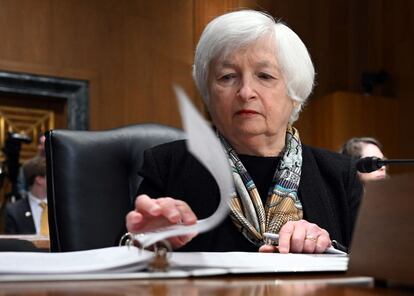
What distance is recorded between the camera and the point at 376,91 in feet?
24.2

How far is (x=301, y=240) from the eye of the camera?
124cm

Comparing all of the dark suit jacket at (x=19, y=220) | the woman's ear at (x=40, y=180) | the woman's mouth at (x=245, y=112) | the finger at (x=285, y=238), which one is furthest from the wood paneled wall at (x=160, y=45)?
the finger at (x=285, y=238)

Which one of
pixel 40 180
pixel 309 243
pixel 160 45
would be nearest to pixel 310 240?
pixel 309 243

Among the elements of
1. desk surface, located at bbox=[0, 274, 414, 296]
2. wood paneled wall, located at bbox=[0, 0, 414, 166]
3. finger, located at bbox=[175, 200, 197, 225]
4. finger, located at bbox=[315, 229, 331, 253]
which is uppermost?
wood paneled wall, located at bbox=[0, 0, 414, 166]

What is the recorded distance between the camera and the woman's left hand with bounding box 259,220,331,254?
124 cm

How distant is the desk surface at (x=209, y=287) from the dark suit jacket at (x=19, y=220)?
3680 millimetres

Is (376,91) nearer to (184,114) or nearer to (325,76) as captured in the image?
(325,76)

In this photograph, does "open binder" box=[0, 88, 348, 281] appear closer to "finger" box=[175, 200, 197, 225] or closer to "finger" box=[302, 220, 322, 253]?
"finger" box=[175, 200, 197, 225]

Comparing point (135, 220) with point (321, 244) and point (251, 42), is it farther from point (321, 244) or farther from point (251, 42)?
point (251, 42)

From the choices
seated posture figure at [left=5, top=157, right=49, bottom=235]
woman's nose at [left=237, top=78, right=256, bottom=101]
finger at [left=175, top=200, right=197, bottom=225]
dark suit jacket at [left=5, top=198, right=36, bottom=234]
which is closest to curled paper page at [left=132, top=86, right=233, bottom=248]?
finger at [left=175, top=200, right=197, bottom=225]

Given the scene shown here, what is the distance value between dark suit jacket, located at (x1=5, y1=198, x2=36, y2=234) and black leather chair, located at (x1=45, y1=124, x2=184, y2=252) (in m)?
2.66

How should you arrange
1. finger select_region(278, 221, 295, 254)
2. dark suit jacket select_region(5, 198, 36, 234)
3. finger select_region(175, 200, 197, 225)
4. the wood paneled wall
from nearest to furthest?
finger select_region(175, 200, 197, 225) < finger select_region(278, 221, 295, 254) < dark suit jacket select_region(5, 198, 36, 234) < the wood paneled wall

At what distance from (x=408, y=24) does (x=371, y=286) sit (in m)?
6.68

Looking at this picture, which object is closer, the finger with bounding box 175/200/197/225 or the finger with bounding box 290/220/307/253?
the finger with bounding box 175/200/197/225
